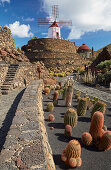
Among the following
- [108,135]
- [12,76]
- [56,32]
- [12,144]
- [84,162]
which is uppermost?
[56,32]

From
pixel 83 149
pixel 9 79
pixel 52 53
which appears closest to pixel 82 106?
pixel 83 149

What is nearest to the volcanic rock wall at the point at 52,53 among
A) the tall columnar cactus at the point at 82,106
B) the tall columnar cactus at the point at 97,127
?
the tall columnar cactus at the point at 82,106

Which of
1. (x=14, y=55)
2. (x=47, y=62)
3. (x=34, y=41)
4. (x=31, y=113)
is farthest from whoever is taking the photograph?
(x=34, y=41)

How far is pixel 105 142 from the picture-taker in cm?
298

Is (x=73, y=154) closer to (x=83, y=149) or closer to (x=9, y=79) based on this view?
(x=83, y=149)

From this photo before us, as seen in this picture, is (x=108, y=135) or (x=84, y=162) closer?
(x=84, y=162)

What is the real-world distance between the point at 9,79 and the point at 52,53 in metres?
20.8

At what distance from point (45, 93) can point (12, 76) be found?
2.59m

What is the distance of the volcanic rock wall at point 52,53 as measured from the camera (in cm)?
2744

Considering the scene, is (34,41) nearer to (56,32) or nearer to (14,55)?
(56,32)

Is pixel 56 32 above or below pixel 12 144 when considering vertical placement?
above

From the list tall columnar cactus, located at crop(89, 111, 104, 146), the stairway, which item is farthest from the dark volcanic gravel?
the stairway

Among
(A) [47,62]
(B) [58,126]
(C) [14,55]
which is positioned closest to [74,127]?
(B) [58,126]

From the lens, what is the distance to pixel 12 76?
28.3ft
